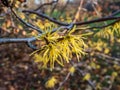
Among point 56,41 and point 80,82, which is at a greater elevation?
point 56,41

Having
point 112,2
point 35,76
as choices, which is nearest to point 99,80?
point 35,76

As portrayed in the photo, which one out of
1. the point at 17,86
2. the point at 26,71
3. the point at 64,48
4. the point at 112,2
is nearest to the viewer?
the point at 64,48

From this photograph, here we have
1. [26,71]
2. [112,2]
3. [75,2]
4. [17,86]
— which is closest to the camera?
[17,86]

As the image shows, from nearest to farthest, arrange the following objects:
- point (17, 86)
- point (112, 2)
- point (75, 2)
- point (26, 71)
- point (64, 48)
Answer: point (64, 48), point (17, 86), point (26, 71), point (112, 2), point (75, 2)

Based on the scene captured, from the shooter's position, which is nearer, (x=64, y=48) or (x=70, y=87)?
(x=64, y=48)

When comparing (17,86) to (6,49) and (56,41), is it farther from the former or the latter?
(56,41)

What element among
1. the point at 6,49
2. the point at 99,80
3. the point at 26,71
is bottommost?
the point at 99,80

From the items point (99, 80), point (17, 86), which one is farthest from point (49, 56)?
point (99, 80)

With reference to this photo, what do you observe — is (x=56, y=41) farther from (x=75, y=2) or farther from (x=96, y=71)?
→ (x=75, y=2)

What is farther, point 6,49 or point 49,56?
point 6,49
